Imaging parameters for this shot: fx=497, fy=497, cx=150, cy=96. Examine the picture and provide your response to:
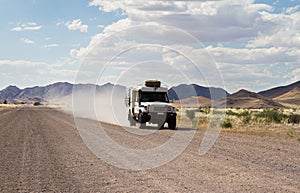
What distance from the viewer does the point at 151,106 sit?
27.8 meters

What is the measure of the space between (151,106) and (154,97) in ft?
4.55

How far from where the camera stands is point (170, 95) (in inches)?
1161

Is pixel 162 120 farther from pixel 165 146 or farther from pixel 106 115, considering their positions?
pixel 106 115

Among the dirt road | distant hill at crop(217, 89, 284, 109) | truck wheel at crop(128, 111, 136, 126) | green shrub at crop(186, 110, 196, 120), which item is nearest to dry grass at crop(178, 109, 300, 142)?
green shrub at crop(186, 110, 196, 120)

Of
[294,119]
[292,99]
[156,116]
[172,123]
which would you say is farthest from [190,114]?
[292,99]

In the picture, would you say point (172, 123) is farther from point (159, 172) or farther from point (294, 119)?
point (159, 172)

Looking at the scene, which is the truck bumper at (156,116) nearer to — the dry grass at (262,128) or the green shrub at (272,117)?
the dry grass at (262,128)

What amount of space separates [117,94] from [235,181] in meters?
23.4

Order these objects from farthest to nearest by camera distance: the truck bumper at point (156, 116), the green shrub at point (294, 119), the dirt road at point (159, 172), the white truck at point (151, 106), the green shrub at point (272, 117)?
the green shrub at point (272, 117) → the green shrub at point (294, 119) → the white truck at point (151, 106) → the truck bumper at point (156, 116) → the dirt road at point (159, 172)

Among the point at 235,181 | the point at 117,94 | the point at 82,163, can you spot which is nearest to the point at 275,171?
the point at 235,181

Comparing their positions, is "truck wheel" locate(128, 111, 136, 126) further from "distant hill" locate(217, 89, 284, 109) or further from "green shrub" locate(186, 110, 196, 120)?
"distant hill" locate(217, 89, 284, 109)

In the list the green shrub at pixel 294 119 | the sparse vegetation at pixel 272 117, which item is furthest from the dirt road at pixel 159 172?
the sparse vegetation at pixel 272 117

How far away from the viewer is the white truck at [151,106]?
2789cm

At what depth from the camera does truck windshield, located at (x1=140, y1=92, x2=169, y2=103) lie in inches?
1135
